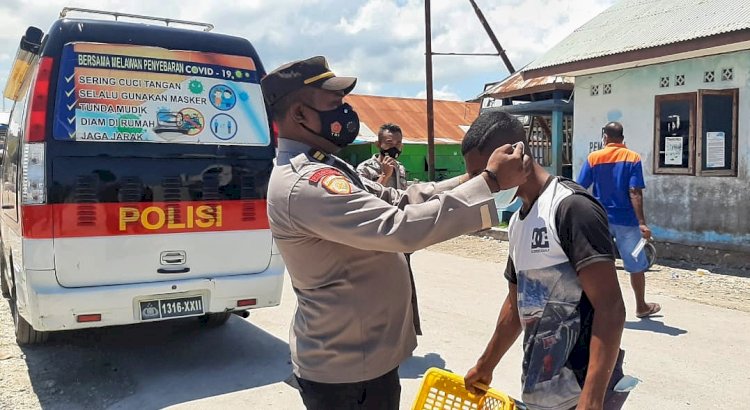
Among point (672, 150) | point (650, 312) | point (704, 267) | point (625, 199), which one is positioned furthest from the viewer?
point (672, 150)

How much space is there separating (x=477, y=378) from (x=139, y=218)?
290 cm

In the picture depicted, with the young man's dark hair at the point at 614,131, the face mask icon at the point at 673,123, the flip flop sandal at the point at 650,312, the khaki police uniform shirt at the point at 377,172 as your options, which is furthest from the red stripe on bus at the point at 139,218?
the face mask icon at the point at 673,123

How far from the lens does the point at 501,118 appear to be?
205 centimetres

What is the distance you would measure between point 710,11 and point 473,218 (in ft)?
28.1

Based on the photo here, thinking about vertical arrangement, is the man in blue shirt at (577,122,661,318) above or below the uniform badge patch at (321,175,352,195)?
below

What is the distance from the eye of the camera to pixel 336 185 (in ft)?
6.12

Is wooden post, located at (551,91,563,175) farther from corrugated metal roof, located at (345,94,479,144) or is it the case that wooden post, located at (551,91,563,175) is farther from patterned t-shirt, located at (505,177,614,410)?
corrugated metal roof, located at (345,94,479,144)

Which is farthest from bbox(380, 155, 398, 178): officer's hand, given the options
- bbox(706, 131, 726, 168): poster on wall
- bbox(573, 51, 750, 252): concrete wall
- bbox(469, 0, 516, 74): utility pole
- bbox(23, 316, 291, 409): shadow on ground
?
bbox(469, 0, 516, 74): utility pole

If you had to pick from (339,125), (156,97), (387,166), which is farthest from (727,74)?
(339,125)

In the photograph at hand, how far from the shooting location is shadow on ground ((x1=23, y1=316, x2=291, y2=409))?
4.35 m

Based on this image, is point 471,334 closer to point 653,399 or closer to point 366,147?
point 653,399

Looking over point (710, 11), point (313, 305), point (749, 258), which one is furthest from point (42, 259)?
point (710, 11)

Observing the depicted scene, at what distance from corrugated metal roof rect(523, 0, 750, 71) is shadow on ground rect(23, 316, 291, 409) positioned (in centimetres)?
642

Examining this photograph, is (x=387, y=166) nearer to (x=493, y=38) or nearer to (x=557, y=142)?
(x=557, y=142)
